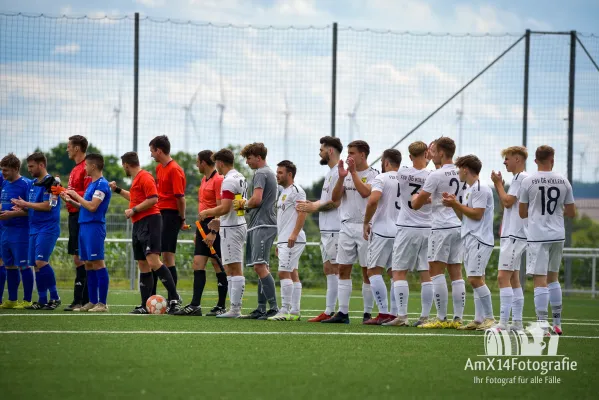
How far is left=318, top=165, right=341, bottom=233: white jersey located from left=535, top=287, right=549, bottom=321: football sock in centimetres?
262

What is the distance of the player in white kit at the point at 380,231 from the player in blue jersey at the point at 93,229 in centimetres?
344

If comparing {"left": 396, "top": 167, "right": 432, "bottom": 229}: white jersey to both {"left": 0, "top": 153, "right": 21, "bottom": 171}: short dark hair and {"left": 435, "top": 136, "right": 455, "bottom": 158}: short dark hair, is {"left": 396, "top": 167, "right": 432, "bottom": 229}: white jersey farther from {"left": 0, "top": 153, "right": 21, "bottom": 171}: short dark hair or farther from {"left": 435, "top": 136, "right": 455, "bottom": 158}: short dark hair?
{"left": 0, "top": 153, "right": 21, "bottom": 171}: short dark hair

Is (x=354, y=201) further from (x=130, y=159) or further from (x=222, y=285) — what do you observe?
(x=130, y=159)

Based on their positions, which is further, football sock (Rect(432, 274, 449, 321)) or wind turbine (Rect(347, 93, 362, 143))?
wind turbine (Rect(347, 93, 362, 143))

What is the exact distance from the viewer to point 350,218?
34.8 feet

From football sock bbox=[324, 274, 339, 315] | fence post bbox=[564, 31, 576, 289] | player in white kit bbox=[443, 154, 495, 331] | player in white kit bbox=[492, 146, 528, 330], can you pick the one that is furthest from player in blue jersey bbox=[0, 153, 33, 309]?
fence post bbox=[564, 31, 576, 289]

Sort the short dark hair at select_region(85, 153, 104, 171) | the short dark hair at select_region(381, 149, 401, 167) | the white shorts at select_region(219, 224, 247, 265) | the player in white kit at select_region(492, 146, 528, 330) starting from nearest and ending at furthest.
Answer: the player in white kit at select_region(492, 146, 528, 330), the short dark hair at select_region(381, 149, 401, 167), the white shorts at select_region(219, 224, 247, 265), the short dark hair at select_region(85, 153, 104, 171)

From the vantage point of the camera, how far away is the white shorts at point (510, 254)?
9703 mm

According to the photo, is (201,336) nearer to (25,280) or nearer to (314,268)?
(25,280)

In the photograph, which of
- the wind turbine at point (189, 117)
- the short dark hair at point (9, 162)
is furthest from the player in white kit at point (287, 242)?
the wind turbine at point (189, 117)

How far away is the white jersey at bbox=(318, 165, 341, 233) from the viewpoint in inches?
427

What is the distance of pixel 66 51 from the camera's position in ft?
57.4

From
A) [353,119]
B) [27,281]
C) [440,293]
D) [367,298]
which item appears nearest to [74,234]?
[27,281]

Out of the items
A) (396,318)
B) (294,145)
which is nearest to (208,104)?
(294,145)
